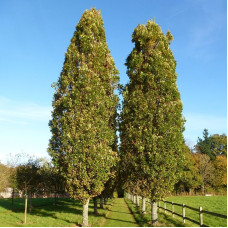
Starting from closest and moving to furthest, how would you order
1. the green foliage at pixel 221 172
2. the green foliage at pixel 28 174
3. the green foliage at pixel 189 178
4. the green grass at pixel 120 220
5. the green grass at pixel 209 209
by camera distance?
the green grass at pixel 120 220, the green grass at pixel 209 209, the green foliage at pixel 28 174, the green foliage at pixel 189 178, the green foliage at pixel 221 172

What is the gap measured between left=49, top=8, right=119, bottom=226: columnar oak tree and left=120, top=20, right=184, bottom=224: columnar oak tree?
1.63 metres

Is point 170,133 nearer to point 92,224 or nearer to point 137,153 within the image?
point 137,153

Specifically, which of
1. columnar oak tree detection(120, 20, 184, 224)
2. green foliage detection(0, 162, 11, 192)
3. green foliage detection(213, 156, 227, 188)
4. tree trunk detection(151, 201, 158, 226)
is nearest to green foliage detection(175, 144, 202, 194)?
green foliage detection(213, 156, 227, 188)

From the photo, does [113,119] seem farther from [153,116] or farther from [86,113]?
[153,116]

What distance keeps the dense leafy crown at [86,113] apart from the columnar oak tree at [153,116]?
1.65 m

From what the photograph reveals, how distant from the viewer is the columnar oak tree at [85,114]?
18516 millimetres

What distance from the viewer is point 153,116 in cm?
2003

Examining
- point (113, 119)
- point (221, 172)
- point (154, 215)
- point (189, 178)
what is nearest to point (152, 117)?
point (113, 119)

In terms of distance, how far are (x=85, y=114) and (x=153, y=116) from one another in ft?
18.1

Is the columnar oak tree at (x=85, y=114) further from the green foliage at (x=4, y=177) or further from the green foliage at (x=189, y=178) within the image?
the green foliage at (x=189, y=178)

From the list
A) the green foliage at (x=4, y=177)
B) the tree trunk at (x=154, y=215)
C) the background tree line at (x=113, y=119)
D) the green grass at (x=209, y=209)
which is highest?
the background tree line at (x=113, y=119)

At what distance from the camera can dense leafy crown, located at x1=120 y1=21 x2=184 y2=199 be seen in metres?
18.8

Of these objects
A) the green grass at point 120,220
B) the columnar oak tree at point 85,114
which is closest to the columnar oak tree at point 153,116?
the columnar oak tree at point 85,114

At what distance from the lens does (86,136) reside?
18.8 m
